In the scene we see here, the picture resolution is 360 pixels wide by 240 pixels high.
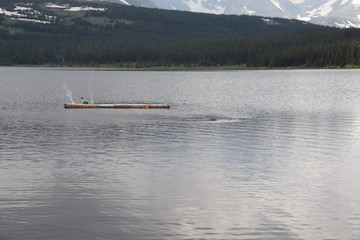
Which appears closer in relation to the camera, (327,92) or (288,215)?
(288,215)

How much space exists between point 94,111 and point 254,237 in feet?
205

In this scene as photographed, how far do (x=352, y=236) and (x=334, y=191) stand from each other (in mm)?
7937

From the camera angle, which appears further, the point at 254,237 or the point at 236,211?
the point at 236,211

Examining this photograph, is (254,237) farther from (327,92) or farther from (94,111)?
(327,92)

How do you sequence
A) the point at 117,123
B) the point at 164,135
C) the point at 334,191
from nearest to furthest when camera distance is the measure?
the point at 334,191
the point at 164,135
the point at 117,123

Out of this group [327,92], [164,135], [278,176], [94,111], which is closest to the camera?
[278,176]

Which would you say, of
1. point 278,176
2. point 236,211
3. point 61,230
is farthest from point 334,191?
point 61,230

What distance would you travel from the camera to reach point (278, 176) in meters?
35.8

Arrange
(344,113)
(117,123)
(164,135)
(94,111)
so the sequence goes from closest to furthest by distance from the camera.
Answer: (164,135) → (117,123) → (344,113) → (94,111)

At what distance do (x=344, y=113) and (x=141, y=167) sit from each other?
1860 inches

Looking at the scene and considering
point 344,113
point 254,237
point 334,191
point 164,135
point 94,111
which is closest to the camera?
point 254,237

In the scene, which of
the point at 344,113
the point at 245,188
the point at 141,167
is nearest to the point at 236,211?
the point at 245,188

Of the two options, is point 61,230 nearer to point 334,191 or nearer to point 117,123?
point 334,191

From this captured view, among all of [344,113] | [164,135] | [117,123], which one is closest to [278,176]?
[164,135]
